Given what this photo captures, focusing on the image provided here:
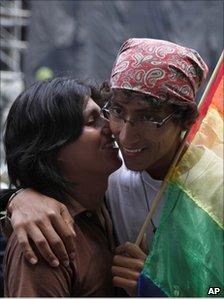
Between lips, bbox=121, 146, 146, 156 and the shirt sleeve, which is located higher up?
lips, bbox=121, 146, 146, 156

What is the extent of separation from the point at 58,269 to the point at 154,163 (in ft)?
1.90

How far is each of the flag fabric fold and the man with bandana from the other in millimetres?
92

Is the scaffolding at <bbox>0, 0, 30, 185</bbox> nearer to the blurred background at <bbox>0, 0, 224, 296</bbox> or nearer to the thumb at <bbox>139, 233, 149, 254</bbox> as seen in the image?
the blurred background at <bbox>0, 0, 224, 296</bbox>

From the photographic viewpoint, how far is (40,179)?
88.0 inches

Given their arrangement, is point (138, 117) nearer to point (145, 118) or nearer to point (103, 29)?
point (145, 118)

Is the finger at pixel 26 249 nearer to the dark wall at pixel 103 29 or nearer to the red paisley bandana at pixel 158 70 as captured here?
the red paisley bandana at pixel 158 70

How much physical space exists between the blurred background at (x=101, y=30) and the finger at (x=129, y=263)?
9.88ft

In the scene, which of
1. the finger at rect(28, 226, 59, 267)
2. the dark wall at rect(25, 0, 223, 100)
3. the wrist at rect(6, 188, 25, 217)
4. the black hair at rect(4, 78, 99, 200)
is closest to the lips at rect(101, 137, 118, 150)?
the black hair at rect(4, 78, 99, 200)

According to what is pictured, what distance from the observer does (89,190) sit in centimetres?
233

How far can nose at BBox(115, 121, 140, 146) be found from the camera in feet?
6.91

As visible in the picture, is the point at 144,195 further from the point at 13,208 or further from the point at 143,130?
the point at 13,208

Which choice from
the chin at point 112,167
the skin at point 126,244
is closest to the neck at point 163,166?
the skin at point 126,244

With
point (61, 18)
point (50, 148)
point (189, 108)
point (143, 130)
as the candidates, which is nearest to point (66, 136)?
point (50, 148)

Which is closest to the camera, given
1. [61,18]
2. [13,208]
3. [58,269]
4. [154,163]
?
[58,269]
